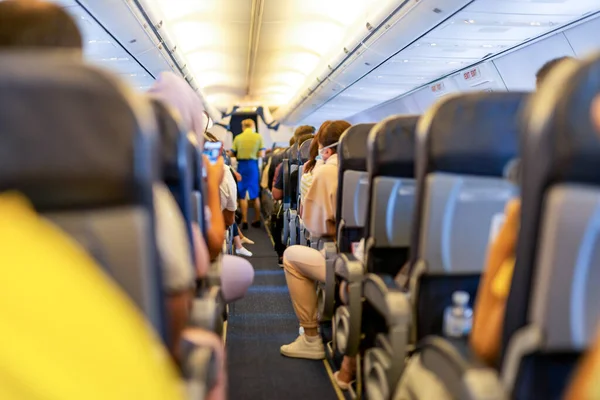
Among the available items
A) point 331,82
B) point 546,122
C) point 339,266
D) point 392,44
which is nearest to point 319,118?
point 331,82

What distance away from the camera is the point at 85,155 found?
1.05 meters

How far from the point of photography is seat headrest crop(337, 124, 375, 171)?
303cm

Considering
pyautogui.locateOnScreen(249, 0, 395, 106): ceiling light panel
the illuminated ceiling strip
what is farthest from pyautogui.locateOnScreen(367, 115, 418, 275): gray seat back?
the illuminated ceiling strip

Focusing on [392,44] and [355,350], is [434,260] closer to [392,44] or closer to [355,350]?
[355,350]

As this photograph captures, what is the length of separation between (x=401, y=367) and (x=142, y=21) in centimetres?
518

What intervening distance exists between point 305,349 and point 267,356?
277mm

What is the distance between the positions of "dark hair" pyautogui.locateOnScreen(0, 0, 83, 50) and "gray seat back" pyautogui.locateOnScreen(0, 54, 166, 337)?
0.39 metres

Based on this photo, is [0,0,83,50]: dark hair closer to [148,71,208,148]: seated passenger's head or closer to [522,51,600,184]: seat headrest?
[148,71,208,148]: seated passenger's head

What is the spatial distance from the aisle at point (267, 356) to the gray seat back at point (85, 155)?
90.7 inches

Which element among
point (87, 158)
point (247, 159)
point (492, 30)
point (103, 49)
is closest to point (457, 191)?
point (87, 158)

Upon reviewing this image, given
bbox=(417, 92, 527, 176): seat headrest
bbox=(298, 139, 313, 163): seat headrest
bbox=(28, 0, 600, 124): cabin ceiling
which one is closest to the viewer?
bbox=(417, 92, 527, 176): seat headrest

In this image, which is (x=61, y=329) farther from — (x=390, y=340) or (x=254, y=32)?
(x=254, y=32)

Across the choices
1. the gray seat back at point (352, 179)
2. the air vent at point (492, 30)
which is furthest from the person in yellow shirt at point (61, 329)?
the air vent at point (492, 30)

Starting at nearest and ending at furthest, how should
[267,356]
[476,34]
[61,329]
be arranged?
[61,329]
[267,356]
[476,34]
